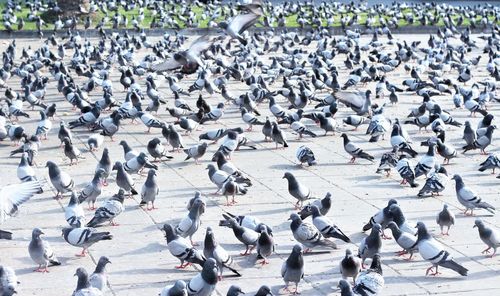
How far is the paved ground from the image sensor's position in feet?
38.2

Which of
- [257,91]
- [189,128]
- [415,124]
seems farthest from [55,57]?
[415,124]

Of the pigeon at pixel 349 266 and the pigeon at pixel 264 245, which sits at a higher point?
the pigeon at pixel 349 266

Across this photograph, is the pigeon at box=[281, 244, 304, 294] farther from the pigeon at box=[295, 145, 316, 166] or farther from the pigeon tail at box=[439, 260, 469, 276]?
the pigeon at box=[295, 145, 316, 166]

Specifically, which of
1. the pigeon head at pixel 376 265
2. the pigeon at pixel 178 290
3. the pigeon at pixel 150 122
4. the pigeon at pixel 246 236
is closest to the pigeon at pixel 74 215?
the pigeon at pixel 246 236

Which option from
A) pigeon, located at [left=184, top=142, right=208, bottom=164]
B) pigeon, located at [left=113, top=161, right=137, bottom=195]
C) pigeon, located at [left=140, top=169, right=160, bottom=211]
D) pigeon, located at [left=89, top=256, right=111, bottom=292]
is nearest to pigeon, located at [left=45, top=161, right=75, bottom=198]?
pigeon, located at [left=113, top=161, right=137, bottom=195]

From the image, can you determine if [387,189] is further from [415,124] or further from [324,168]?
[415,124]

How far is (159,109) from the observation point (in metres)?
24.7

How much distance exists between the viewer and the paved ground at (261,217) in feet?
38.2

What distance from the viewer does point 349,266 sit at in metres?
11.2

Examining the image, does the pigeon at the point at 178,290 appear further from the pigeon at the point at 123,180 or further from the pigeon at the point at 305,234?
the pigeon at the point at 123,180

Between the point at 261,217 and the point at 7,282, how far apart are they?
4.95 meters

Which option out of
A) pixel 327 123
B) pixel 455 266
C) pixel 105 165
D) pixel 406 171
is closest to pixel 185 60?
pixel 327 123

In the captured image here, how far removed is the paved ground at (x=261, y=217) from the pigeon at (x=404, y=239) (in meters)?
0.21

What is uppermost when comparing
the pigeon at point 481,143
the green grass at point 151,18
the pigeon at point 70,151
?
the pigeon at point 70,151
